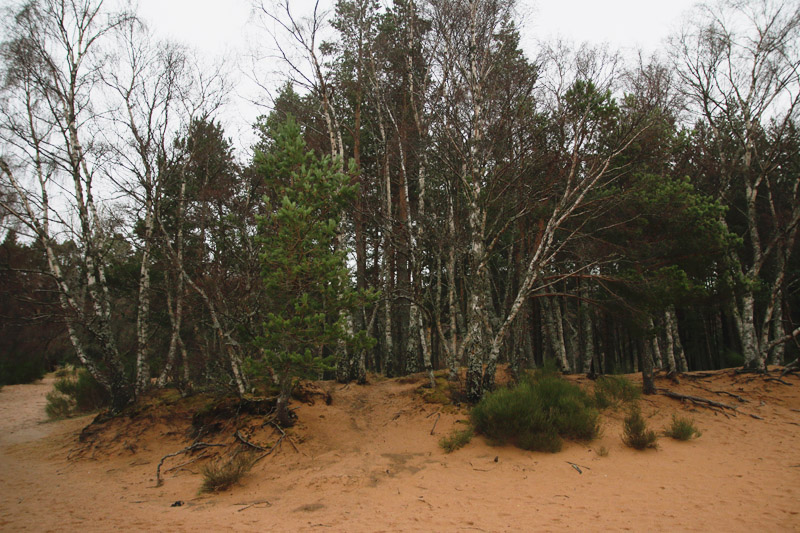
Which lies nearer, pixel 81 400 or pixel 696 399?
pixel 696 399

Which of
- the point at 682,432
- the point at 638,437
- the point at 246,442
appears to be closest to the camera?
the point at 638,437

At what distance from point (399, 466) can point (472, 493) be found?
1683mm

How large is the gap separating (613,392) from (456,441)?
5.04m

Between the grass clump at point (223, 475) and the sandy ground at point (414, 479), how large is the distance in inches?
6.7

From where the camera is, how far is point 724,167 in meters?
13.6

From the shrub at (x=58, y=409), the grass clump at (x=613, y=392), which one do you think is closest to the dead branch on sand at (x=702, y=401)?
the grass clump at (x=613, y=392)

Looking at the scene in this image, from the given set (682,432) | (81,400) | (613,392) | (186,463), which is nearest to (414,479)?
(186,463)

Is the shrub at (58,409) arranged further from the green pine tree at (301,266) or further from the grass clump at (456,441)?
the grass clump at (456,441)

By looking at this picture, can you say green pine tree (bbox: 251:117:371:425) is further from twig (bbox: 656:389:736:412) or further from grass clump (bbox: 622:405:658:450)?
twig (bbox: 656:389:736:412)

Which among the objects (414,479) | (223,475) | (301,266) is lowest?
(414,479)

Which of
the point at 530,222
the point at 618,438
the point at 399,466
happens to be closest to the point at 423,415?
the point at 399,466

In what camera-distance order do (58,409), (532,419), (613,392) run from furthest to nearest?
(58,409) → (613,392) → (532,419)

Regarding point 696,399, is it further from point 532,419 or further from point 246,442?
point 246,442

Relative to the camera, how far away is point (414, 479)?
6539 millimetres
